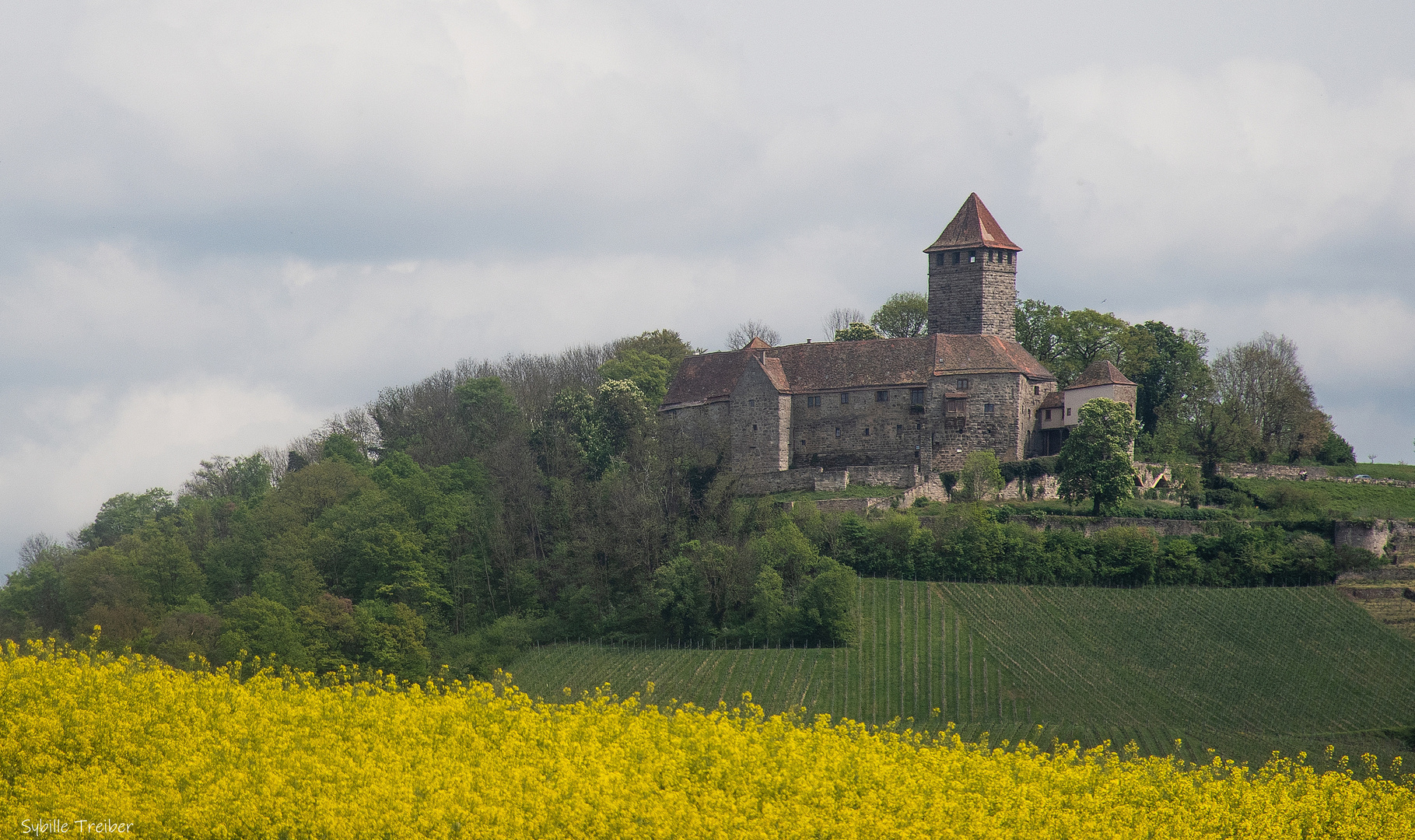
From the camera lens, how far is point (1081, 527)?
→ 220ft

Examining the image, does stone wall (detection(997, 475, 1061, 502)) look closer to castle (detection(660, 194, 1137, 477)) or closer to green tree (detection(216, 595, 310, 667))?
castle (detection(660, 194, 1137, 477))

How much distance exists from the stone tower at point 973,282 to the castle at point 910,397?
8cm

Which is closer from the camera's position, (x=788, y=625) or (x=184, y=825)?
(x=184, y=825)

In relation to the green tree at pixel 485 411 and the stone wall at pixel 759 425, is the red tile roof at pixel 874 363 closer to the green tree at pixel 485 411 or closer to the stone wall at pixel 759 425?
the stone wall at pixel 759 425

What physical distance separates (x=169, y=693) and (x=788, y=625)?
3150 centimetres

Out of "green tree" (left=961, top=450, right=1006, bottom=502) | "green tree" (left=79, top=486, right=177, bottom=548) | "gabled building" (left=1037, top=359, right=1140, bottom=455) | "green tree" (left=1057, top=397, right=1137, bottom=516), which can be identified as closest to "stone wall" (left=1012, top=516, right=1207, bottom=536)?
"green tree" (left=1057, top=397, right=1137, bottom=516)

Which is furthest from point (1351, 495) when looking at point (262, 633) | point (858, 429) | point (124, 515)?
point (124, 515)

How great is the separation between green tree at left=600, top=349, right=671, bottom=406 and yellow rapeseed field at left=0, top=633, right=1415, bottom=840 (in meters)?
47.7

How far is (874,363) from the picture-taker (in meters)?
74.5

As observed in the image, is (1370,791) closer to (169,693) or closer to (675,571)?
(169,693)

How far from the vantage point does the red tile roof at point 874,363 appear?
73.0 m

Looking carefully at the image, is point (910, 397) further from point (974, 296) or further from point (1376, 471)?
point (1376, 471)

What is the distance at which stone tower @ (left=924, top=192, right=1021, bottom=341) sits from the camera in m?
77.8

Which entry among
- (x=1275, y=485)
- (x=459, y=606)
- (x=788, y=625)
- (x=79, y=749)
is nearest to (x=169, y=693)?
(x=79, y=749)
